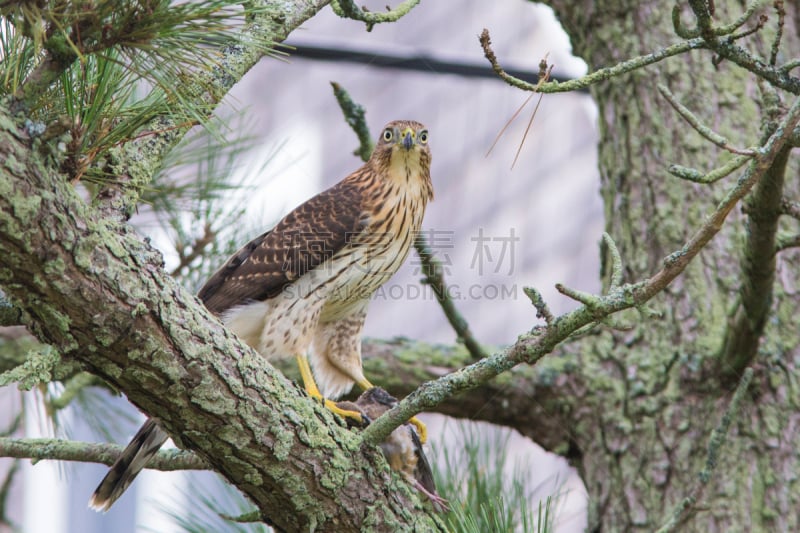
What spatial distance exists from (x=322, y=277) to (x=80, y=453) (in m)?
1.39

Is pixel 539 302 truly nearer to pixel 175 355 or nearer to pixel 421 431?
pixel 175 355

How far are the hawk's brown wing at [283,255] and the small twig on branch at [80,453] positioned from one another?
1089 millimetres

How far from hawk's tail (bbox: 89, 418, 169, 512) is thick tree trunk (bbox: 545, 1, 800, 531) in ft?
5.78

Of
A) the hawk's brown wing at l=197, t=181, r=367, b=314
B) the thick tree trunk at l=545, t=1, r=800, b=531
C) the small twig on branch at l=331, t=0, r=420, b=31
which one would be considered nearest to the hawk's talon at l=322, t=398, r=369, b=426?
the hawk's brown wing at l=197, t=181, r=367, b=314

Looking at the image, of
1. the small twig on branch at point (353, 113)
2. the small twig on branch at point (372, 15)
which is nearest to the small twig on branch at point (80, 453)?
the small twig on branch at point (353, 113)

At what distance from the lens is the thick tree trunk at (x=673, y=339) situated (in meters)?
3.71

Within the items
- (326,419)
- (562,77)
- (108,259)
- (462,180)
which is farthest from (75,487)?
(108,259)

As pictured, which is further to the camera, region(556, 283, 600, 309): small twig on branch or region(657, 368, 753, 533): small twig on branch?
region(657, 368, 753, 533): small twig on branch

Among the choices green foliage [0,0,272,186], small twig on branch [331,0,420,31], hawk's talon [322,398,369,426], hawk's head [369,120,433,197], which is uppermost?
hawk's head [369,120,433,197]

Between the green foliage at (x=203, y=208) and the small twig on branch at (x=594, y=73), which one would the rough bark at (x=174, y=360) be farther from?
the green foliage at (x=203, y=208)

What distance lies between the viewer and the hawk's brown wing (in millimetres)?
4082

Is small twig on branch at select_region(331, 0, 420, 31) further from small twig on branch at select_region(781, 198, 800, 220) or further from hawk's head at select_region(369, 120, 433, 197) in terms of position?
hawk's head at select_region(369, 120, 433, 197)

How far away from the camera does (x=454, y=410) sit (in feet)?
13.2

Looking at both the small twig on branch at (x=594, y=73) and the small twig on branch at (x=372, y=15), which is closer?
the small twig on branch at (x=594, y=73)
